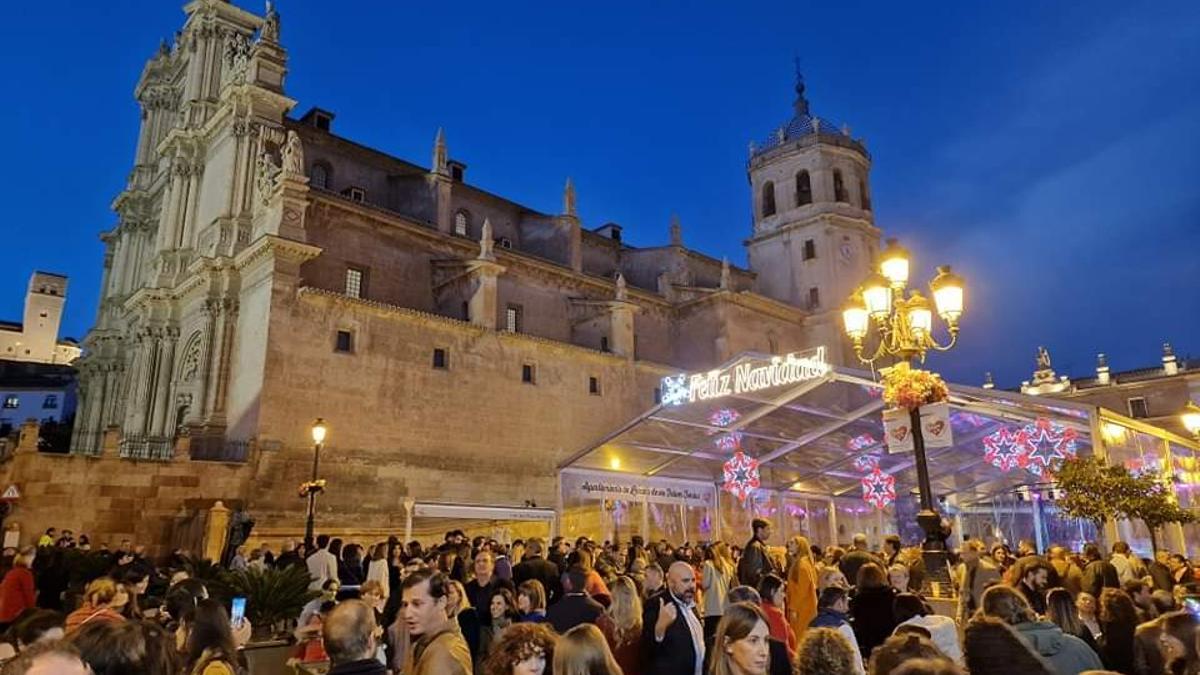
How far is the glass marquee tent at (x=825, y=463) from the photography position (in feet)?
53.3

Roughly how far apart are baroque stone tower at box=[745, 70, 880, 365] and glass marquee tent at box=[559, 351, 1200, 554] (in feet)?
49.3

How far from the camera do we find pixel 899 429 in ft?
38.8

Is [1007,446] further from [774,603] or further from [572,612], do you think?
[572,612]

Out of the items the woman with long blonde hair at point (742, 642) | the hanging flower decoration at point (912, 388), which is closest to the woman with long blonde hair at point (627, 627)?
the woman with long blonde hair at point (742, 642)

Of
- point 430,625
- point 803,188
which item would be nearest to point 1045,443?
point 430,625

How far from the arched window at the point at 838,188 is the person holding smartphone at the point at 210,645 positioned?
42.0m

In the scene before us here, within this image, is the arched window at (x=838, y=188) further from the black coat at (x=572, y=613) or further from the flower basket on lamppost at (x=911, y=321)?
the black coat at (x=572, y=613)

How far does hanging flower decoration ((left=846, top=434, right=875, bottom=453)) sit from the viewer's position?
21.5 meters

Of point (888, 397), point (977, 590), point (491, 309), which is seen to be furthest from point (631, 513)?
point (977, 590)

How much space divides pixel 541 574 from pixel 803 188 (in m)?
37.4

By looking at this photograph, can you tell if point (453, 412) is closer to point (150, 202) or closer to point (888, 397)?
point (888, 397)

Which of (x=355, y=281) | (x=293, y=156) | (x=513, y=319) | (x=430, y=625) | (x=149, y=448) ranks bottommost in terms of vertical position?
(x=430, y=625)

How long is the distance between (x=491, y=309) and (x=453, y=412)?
13.9 feet

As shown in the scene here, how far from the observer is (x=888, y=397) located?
11172 mm
